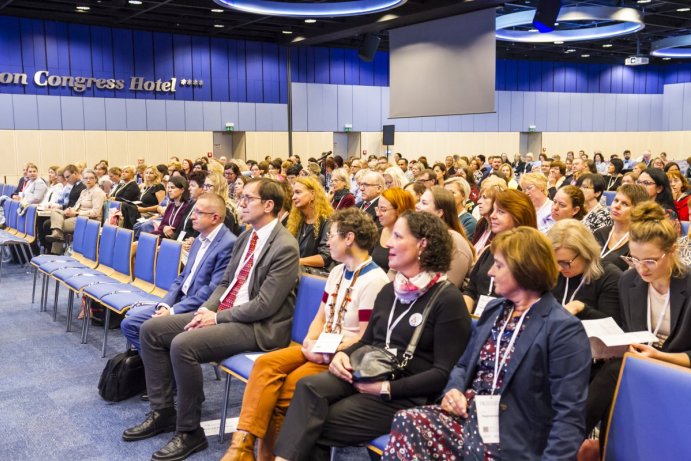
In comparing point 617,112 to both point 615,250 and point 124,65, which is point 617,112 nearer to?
point 124,65

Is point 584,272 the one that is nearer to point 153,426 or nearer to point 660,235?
point 660,235

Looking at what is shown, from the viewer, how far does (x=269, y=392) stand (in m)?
2.92

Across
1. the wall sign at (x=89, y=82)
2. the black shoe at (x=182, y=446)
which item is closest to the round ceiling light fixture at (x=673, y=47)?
the wall sign at (x=89, y=82)

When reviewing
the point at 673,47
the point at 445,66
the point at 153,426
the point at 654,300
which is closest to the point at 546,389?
the point at 654,300

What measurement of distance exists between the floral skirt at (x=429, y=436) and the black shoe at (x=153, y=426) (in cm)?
173

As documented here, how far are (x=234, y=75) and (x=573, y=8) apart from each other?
915 centimetres

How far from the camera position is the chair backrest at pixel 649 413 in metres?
2.00

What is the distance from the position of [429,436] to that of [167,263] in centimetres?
309

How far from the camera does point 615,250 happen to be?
3.89 m

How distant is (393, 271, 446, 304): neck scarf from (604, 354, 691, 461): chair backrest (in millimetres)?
791

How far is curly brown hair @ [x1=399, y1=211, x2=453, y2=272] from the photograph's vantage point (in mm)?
2699

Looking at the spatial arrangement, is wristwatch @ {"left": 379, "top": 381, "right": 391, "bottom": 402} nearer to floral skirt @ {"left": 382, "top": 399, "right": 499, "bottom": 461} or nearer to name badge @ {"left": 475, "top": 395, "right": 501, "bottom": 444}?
floral skirt @ {"left": 382, "top": 399, "right": 499, "bottom": 461}

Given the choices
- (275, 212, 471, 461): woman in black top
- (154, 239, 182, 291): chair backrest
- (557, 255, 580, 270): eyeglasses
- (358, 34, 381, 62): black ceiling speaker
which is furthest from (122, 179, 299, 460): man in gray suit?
(358, 34, 381, 62): black ceiling speaker

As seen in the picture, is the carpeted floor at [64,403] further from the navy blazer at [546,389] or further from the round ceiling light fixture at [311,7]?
the round ceiling light fixture at [311,7]
